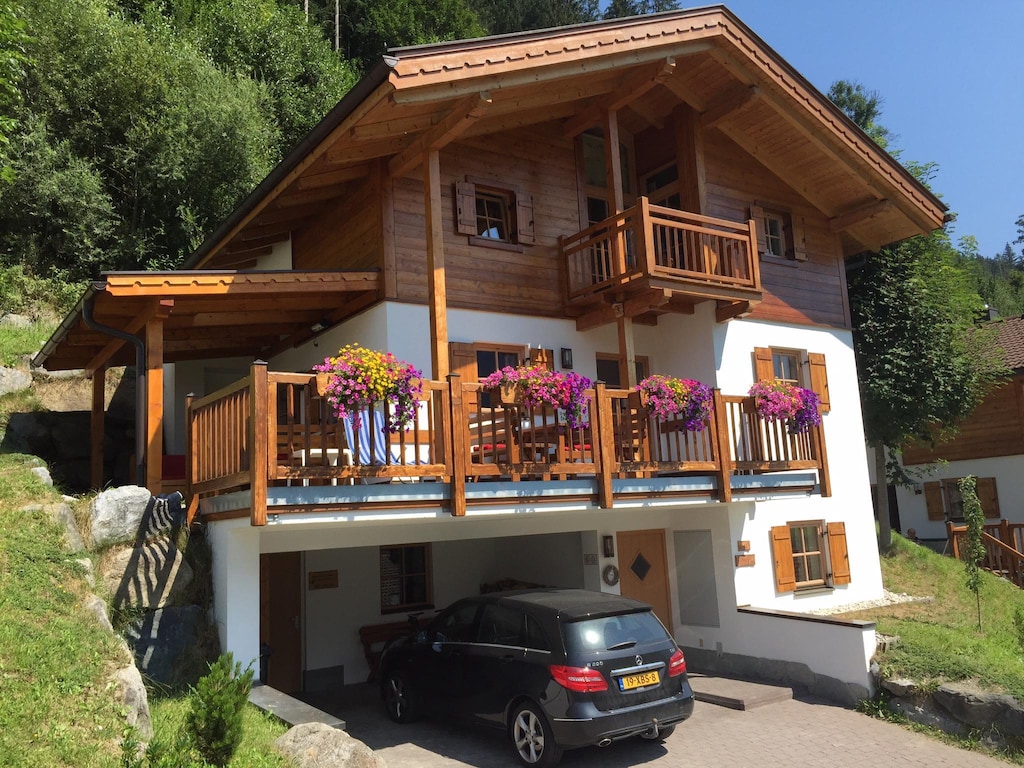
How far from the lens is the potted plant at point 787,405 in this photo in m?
12.2

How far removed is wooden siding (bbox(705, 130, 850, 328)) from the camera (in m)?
15.2

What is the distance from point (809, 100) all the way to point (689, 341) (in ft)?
15.5

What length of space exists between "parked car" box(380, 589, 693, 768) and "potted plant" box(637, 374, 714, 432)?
111 inches

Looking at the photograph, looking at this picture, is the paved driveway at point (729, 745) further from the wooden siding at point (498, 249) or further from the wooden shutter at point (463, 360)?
the wooden siding at point (498, 249)

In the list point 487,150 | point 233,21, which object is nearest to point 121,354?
point 487,150

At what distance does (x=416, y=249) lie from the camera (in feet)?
39.3

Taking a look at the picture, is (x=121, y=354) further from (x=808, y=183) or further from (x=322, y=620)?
(x=808, y=183)

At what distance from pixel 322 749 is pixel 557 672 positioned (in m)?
2.39

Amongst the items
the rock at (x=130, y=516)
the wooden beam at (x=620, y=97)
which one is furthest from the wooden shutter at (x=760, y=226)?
the rock at (x=130, y=516)

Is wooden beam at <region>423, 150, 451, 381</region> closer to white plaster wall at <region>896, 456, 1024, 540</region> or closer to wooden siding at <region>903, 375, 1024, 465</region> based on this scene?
wooden siding at <region>903, 375, 1024, 465</region>

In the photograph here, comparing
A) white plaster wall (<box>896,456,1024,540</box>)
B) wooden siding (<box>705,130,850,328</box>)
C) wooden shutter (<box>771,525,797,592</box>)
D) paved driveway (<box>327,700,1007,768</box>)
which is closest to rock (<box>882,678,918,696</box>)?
paved driveway (<box>327,700,1007,768</box>)

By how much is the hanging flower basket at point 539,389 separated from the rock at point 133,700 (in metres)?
4.66

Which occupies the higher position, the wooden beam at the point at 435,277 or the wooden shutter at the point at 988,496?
the wooden beam at the point at 435,277

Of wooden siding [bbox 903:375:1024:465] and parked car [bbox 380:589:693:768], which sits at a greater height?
wooden siding [bbox 903:375:1024:465]
